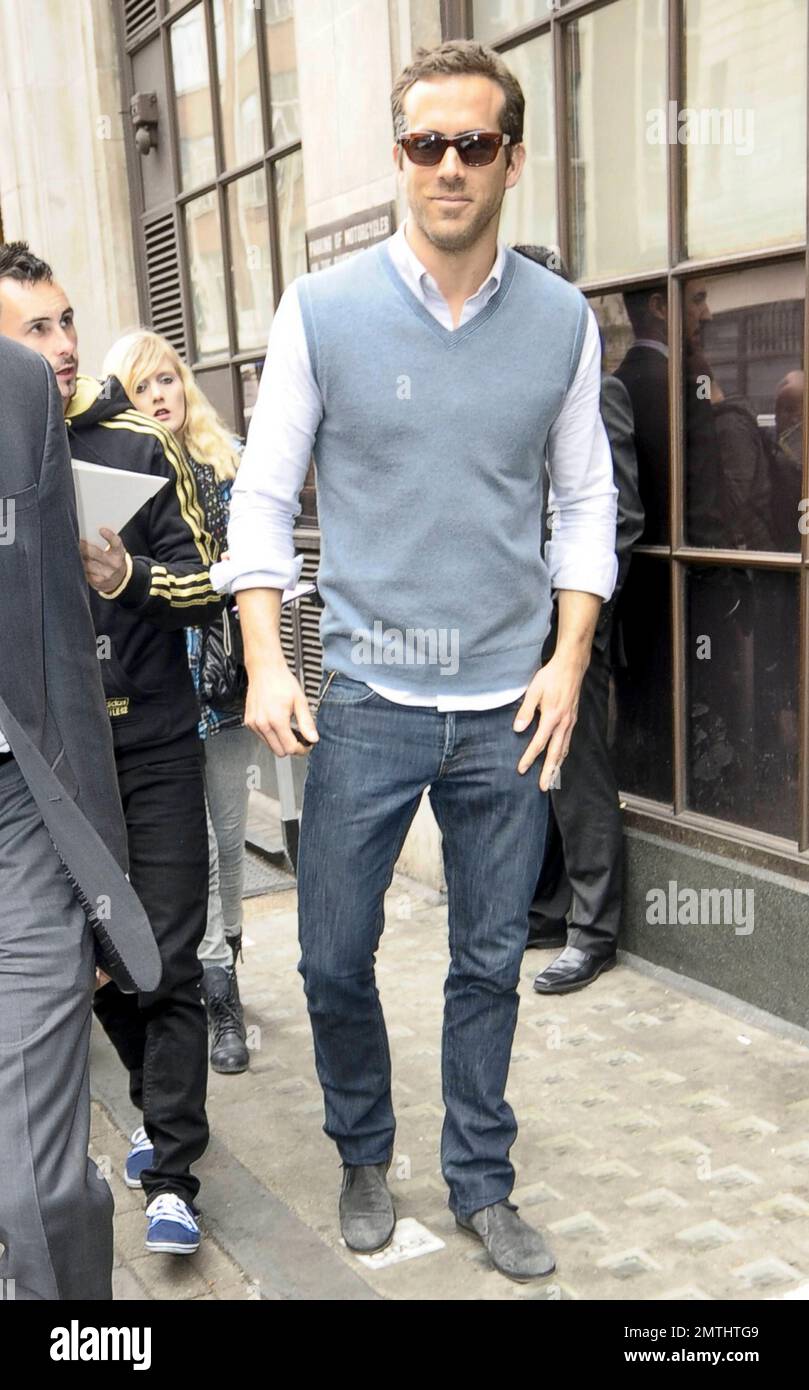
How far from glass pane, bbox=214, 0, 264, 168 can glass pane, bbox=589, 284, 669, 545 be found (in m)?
2.86

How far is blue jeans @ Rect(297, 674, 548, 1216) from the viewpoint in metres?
2.90

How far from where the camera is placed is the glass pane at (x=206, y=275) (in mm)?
7473

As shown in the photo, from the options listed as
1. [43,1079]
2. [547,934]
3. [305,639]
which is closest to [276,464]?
[43,1079]

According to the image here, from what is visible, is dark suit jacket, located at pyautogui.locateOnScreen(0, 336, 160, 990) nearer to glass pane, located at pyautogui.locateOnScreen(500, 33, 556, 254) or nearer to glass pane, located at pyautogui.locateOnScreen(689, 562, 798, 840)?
glass pane, located at pyautogui.locateOnScreen(689, 562, 798, 840)

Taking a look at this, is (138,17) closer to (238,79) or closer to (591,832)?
(238,79)

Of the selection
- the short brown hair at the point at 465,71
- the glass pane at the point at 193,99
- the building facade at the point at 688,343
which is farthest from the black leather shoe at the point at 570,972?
the glass pane at the point at 193,99

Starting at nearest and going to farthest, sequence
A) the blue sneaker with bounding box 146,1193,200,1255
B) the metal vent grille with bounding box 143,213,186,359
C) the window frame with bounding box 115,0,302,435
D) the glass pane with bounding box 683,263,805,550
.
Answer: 1. the blue sneaker with bounding box 146,1193,200,1255
2. the glass pane with bounding box 683,263,805,550
3. the window frame with bounding box 115,0,302,435
4. the metal vent grille with bounding box 143,213,186,359

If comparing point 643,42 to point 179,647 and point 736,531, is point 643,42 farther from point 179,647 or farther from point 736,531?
point 179,647

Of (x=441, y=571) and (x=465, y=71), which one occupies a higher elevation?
(x=465, y=71)

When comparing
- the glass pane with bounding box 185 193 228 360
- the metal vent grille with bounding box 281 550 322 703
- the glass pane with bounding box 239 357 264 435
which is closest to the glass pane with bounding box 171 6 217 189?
the glass pane with bounding box 185 193 228 360

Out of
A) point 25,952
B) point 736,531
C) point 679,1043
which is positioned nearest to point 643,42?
point 736,531

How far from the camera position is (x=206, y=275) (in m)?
7.67

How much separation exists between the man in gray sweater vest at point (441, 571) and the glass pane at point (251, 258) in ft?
13.8

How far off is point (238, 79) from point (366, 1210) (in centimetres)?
555
